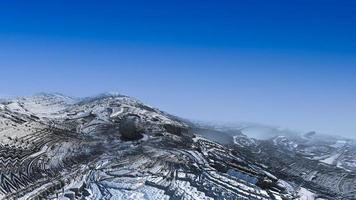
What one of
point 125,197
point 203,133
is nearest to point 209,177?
point 125,197

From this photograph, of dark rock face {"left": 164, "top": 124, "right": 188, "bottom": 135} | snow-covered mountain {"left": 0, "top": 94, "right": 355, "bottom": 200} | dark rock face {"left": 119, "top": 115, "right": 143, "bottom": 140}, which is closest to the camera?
snow-covered mountain {"left": 0, "top": 94, "right": 355, "bottom": 200}

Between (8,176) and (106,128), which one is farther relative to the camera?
(106,128)

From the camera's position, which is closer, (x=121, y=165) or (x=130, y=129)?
(x=121, y=165)

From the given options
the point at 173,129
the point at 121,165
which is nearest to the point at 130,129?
the point at 173,129

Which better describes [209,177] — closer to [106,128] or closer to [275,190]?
[275,190]

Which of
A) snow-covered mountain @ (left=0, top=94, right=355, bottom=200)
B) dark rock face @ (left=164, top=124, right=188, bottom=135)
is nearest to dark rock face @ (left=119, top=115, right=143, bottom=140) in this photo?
snow-covered mountain @ (left=0, top=94, right=355, bottom=200)

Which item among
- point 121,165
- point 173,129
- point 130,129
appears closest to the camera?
point 121,165

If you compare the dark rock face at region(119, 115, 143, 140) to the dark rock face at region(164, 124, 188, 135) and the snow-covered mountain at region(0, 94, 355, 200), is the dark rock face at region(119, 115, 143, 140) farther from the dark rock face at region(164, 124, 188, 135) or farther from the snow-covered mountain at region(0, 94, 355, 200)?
the dark rock face at region(164, 124, 188, 135)

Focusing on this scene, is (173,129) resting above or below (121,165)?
above

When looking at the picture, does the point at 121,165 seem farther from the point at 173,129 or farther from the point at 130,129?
the point at 173,129
